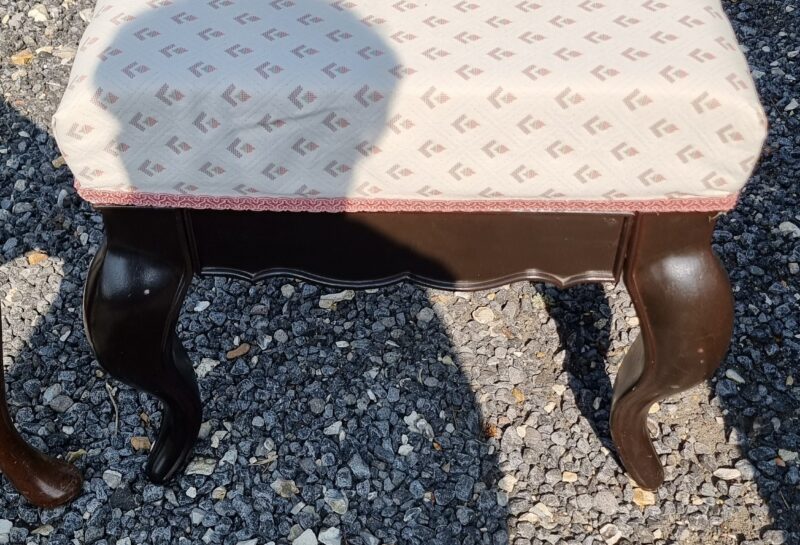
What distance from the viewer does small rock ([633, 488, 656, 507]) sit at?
1578 mm

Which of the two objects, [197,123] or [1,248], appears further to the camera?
[1,248]

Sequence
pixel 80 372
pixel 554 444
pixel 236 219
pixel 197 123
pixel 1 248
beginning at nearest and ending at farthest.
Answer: pixel 197 123, pixel 236 219, pixel 554 444, pixel 80 372, pixel 1 248

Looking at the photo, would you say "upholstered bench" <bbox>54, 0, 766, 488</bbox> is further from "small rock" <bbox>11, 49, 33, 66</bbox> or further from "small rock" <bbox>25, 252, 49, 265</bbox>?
"small rock" <bbox>11, 49, 33, 66</bbox>

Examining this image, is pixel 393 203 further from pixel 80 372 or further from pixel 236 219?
pixel 80 372

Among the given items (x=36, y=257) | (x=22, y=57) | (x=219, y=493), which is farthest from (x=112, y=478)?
(x=22, y=57)

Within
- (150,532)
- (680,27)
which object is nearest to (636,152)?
(680,27)

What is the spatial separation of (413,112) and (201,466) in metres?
0.86

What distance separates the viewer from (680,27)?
3.80ft

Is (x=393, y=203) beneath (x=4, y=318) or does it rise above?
above

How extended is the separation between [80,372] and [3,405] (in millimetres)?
362

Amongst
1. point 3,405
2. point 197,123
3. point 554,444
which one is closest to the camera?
point 197,123

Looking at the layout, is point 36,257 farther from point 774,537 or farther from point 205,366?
point 774,537

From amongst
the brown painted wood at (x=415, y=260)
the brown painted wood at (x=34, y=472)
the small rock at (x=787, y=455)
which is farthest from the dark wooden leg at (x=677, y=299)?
the brown painted wood at (x=34, y=472)

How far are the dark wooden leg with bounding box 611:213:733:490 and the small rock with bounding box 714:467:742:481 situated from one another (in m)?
0.34
